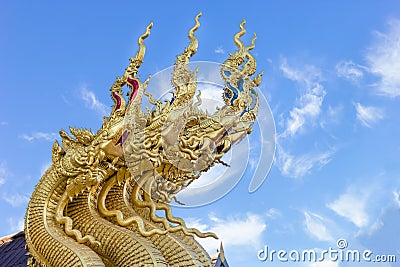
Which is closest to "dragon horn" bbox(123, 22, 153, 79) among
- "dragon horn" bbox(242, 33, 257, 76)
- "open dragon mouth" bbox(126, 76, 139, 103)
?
"open dragon mouth" bbox(126, 76, 139, 103)

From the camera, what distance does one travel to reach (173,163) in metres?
6.48

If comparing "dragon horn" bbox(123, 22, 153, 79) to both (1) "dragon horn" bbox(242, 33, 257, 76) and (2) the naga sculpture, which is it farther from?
(1) "dragon horn" bbox(242, 33, 257, 76)

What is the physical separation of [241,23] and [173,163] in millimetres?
2311

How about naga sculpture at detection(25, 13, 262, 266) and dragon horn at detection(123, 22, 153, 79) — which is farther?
dragon horn at detection(123, 22, 153, 79)

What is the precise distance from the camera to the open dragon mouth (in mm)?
6834

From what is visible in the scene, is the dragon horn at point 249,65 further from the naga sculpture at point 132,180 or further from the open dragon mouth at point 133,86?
the open dragon mouth at point 133,86

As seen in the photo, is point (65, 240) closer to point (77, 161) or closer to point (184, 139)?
point (77, 161)

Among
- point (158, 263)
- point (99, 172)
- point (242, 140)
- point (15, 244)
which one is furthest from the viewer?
point (15, 244)

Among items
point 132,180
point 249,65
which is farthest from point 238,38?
point 132,180

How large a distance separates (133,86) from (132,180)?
3.66 ft

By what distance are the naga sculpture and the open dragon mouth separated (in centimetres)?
1

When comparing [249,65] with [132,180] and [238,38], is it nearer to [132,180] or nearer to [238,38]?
[238,38]

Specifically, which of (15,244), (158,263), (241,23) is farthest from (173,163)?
(15,244)

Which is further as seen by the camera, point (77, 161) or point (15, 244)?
A: point (15, 244)
